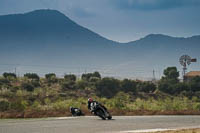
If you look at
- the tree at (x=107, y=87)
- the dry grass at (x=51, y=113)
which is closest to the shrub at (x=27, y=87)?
the tree at (x=107, y=87)

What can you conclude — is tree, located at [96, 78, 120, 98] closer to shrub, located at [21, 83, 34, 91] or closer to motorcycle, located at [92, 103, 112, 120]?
shrub, located at [21, 83, 34, 91]

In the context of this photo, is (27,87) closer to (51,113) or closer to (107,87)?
(107,87)

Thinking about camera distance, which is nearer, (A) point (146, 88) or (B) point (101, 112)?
(B) point (101, 112)

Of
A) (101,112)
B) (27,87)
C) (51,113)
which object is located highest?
(27,87)

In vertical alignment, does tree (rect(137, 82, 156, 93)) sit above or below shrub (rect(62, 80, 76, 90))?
below

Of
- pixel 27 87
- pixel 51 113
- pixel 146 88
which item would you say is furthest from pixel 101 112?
pixel 146 88

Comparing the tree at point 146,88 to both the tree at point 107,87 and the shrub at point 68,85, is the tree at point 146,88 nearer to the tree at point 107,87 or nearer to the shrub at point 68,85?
the tree at point 107,87

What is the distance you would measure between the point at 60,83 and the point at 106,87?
998 cm

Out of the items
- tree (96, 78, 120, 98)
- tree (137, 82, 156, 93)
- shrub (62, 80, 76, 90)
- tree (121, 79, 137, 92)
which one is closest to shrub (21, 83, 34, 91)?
shrub (62, 80, 76, 90)

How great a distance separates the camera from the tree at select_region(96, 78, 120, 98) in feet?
230

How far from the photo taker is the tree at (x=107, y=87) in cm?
7000

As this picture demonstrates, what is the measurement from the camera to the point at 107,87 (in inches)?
2876

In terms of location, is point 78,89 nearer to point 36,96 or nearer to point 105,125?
point 36,96

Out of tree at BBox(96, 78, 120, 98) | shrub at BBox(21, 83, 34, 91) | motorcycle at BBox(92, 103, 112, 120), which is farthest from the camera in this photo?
tree at BBox(96, 78, 120, 98)
